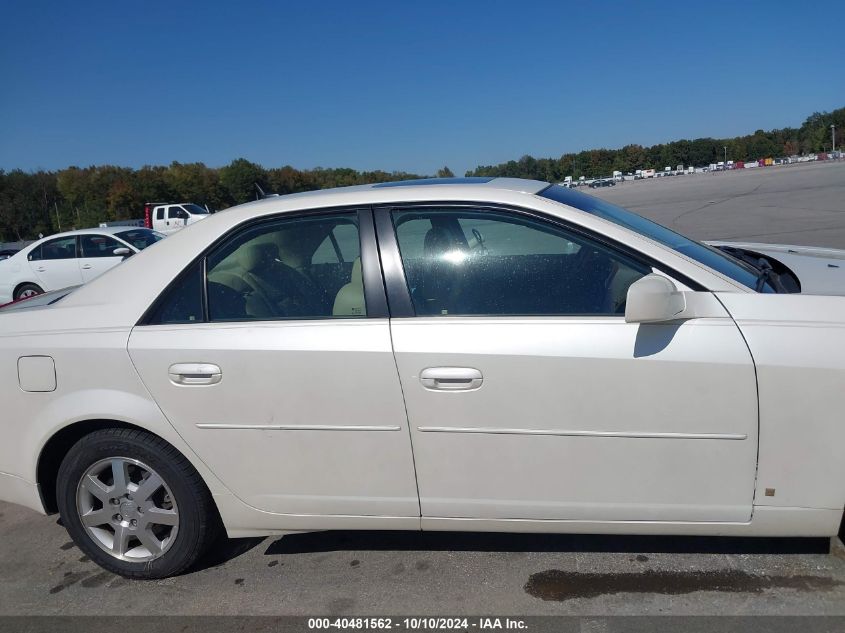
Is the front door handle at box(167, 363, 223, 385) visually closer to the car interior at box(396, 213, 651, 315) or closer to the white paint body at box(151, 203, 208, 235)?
the car interior at box(396, 213, 651, 315)

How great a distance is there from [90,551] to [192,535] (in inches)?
21.5

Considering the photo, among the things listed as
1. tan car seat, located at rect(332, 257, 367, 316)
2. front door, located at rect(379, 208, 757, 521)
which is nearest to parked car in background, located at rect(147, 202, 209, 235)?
tan car seat, located at rect(332, 257, 367, 316)

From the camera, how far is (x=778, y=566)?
2.93m

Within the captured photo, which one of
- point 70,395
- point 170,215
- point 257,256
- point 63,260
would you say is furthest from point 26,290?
point 170,215

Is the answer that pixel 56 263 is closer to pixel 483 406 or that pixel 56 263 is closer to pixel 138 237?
pixel 138 237

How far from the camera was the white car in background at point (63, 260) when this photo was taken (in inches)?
521

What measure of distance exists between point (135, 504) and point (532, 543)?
1.81m

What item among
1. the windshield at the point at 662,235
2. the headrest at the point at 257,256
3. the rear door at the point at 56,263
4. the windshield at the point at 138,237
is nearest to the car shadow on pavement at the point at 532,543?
the windshield at the point at 662,235

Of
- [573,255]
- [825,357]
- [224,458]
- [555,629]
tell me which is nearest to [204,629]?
[224,458]

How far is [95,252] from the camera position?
1336 cm

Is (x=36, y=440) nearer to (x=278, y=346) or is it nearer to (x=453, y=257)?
(x=278, y=346)

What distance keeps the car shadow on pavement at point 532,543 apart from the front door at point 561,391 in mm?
524

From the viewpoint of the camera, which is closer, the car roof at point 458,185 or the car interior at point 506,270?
the car interior at point 506,270

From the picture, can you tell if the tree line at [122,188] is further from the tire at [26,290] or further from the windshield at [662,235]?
the windshield at [662,235]
